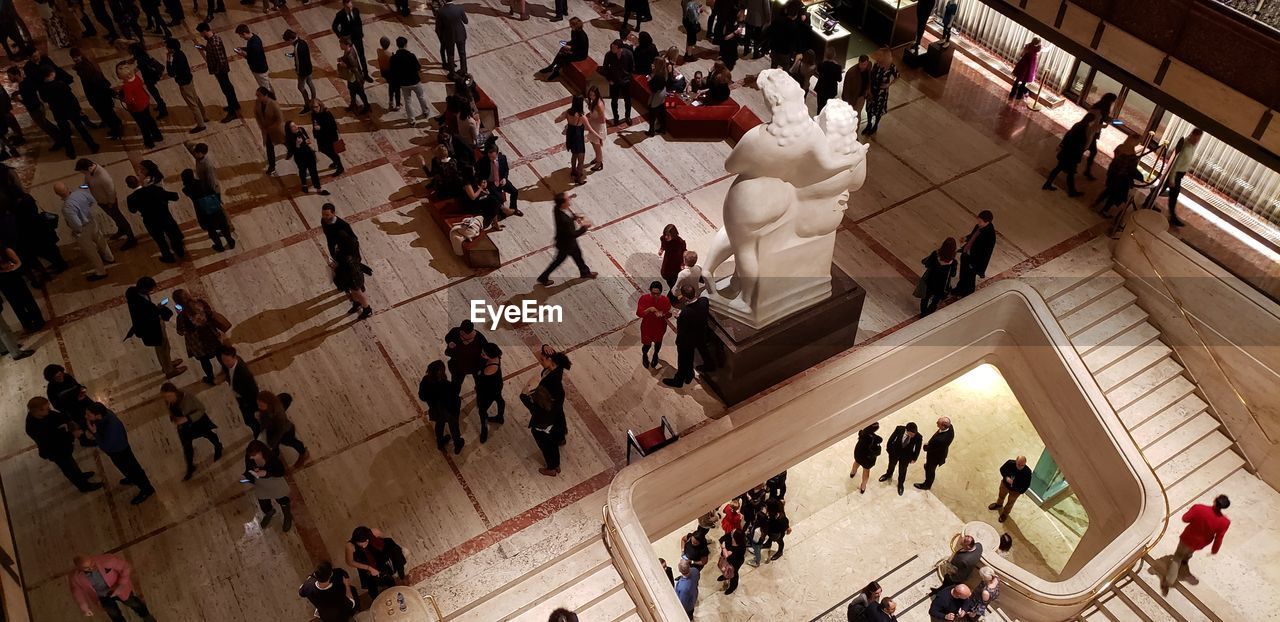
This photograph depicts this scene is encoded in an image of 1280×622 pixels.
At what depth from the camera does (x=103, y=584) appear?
7.24m

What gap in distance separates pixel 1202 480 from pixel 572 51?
9.64m

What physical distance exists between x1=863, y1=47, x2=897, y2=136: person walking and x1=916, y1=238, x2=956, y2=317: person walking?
121 inches

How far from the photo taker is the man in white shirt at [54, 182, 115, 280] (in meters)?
10.0

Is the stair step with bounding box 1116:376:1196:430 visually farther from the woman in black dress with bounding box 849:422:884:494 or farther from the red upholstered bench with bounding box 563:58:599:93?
the red upholstered bench with bounding box 563:58:599:93

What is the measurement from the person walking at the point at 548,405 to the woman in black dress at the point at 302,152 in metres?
4.61

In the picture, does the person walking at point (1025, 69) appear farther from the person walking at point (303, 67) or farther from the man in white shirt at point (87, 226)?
the man in white shirt at point (87, 226)

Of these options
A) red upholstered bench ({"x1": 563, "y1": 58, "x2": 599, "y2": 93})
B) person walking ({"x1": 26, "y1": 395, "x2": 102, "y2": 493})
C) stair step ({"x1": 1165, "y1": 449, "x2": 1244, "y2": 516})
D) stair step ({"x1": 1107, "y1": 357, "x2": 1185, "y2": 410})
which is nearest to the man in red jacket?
stair step ({"x1": 1165, "y1": 449, "x2": 1244, "y2": 516})

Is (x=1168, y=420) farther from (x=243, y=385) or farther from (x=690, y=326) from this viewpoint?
(x=243, y=385)

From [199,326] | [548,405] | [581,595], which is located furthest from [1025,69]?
[199,326]

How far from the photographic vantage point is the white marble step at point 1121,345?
10.6m

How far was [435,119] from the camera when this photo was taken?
12.9 m

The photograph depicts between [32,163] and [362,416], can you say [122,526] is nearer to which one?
[362,416]

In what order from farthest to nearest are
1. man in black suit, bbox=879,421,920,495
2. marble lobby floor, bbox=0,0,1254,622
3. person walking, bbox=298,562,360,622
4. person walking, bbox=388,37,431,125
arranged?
1. person walking, bbox=388,37,431,125
2. man in black suit, bbox=879,421,920,495
3. marble lobby floor, bbox=0,0,1254,622
4. person walking, bbox=298,562,360,622

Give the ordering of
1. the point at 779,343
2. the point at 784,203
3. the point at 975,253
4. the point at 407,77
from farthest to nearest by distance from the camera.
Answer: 1. the point at 407,77
2. the point at 975,253
3. the point at 779,343
4. the point at 784,203
